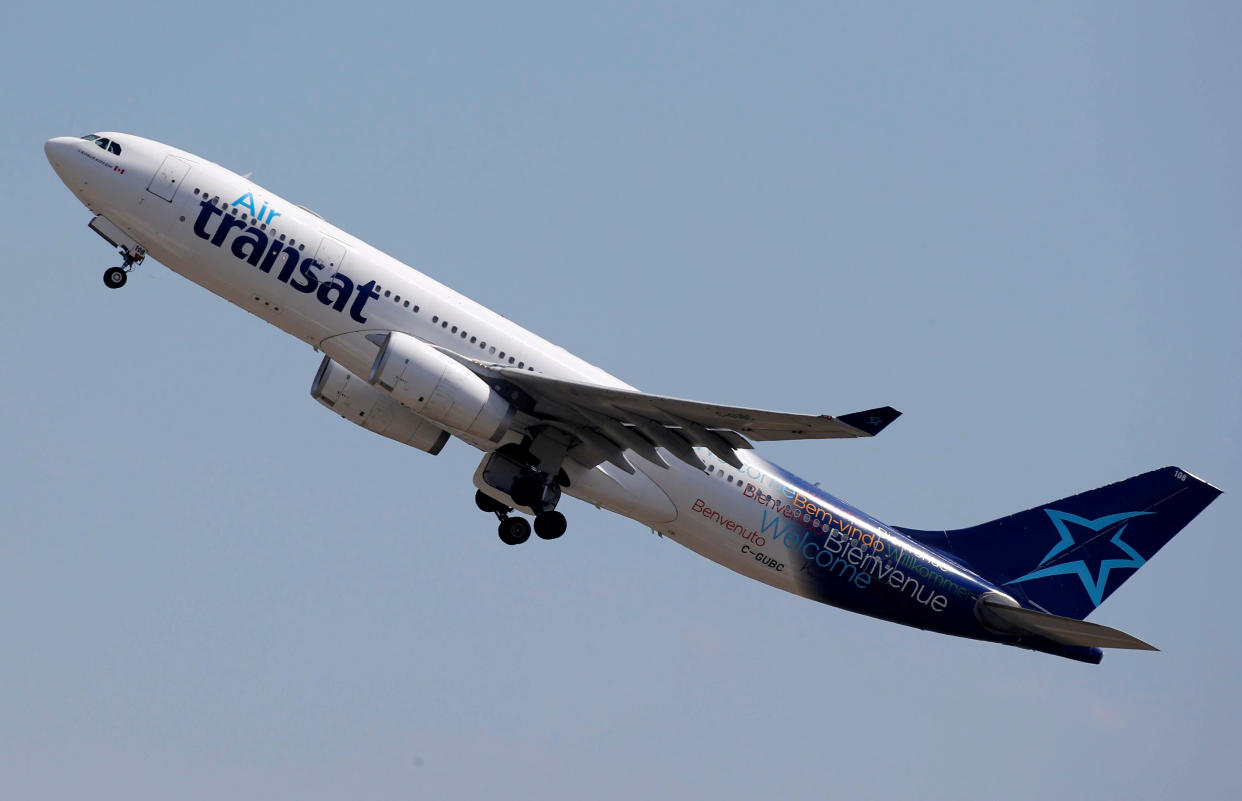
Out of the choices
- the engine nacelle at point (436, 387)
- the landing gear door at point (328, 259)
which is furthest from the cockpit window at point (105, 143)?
the engine nacelle at point (436, 387)

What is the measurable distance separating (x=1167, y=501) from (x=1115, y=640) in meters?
6.50

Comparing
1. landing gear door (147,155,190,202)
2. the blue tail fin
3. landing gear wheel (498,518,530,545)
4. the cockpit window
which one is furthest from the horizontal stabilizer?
the cockpit window

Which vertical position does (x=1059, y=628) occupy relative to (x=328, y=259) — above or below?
below

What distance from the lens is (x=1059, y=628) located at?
104 ft

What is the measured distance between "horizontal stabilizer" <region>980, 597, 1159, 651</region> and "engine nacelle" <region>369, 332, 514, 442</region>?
1274 centimetres

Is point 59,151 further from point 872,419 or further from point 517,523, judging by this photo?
point 872,419

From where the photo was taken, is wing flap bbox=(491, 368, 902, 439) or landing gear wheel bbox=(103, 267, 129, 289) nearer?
wing flap bbox=(491, 368, 902, 439)

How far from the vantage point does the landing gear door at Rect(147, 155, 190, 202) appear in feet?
97.3

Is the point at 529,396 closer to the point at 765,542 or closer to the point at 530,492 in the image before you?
the point at 530,492

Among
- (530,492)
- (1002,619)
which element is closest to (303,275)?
(530,492)

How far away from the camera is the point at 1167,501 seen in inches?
1391

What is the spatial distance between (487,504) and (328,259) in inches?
301

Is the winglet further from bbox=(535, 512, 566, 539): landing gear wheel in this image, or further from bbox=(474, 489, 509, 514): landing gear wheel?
bbox=(474, 489, 509, 514): landing gear wheel

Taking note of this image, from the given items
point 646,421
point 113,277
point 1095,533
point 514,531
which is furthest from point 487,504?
point 1095,533
